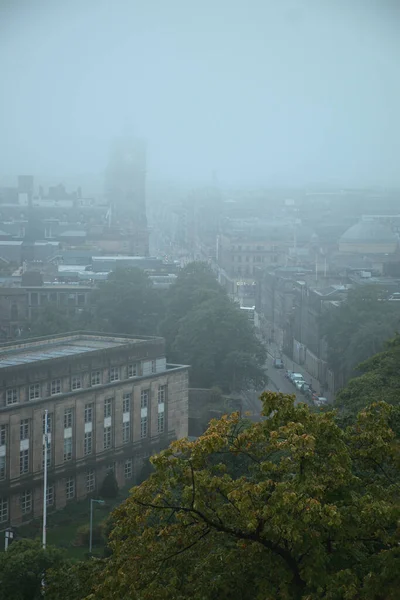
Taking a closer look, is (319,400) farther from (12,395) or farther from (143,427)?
(12,395)

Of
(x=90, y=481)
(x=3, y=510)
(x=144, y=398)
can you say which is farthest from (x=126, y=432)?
(x=3, y=510)

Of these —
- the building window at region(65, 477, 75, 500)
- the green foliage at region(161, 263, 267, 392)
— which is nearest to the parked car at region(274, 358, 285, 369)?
the green foliage at region(161, 263, 267, 392)

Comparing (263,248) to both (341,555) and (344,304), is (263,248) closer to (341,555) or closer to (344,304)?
(344,304)

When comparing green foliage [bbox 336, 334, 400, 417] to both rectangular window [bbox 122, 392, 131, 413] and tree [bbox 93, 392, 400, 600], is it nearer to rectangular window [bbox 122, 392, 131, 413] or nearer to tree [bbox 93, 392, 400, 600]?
rectangular window [bbox 122, 392, 131, 413]

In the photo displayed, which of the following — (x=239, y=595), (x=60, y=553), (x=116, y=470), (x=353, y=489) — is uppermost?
(x=353, y=489)

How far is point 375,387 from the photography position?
28531 mm

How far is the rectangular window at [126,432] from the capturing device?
35531 millimetres

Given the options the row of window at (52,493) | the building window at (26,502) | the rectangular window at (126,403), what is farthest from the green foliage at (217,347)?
the building window at (26,502)

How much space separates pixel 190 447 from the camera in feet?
45.5

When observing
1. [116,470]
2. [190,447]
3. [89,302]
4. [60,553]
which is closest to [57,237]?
[89,302]

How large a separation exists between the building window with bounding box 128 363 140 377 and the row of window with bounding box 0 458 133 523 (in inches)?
96.8

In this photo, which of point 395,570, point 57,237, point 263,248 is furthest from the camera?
point 57,237

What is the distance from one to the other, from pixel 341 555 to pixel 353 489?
89cm

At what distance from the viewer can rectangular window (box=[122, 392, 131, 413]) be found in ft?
117
